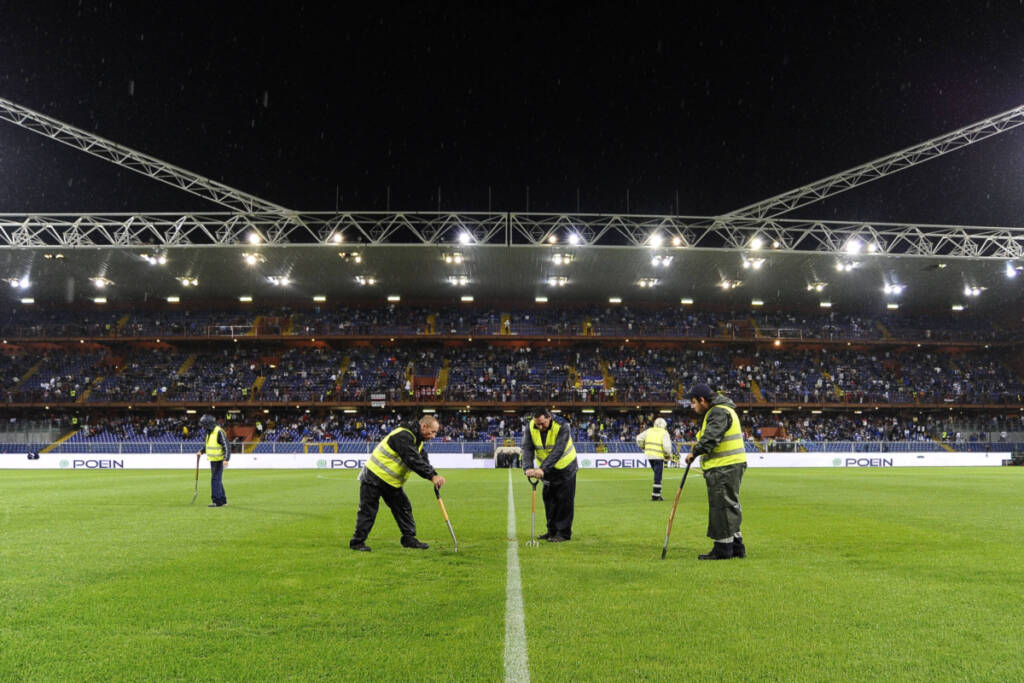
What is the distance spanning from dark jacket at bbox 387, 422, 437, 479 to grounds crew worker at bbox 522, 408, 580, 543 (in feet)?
4.73

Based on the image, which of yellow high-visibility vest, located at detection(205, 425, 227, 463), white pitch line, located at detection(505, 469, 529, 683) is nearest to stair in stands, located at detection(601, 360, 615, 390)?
yellow high-visibility vest, located at detection(205, 425, 227, 463)

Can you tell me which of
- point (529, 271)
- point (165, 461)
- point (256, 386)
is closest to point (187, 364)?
point (256, 386)

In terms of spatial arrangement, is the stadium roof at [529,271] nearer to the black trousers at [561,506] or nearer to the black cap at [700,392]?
the black trousers at [561,506]

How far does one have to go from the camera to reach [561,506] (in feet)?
30.2

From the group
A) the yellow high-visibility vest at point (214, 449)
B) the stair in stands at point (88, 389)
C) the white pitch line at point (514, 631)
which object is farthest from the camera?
the stair in stands at point (88, 389)

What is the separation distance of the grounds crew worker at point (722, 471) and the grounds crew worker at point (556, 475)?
6.34ft

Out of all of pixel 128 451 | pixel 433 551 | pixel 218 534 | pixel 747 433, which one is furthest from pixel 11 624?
pixel 747 433

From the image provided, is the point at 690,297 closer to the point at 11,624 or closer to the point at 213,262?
the point at 213,262

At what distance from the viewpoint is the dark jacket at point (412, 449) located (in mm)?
8164

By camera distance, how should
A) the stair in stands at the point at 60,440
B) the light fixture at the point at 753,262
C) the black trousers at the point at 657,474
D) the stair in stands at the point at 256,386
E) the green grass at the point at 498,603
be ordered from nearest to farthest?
the green grass at the point at 498,603, the black trousers at the point at 657,474, the light fixture at the point at 753,262, the stair in stands at the point at 60,440, the stair in stands at the point at 256,386

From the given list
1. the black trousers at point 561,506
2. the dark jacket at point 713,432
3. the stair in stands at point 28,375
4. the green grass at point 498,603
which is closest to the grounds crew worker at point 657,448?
the green grass at point 498,603

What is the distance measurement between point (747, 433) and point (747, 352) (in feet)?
26.6

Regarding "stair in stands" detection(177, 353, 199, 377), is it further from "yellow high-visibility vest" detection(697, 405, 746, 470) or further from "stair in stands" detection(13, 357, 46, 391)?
"yellow high-visibility vest" detection(697, 405, 746, 470)

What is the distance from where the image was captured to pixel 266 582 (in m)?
6.29
